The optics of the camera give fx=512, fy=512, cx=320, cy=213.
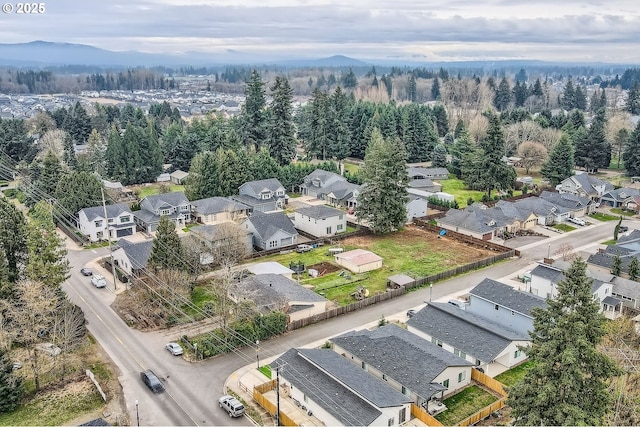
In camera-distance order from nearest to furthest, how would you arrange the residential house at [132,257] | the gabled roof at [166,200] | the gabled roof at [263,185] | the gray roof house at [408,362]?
the gray roof house at [408,362] → the residential house at [132,257] → the gabled roof at [166,200] → the gabled roof at [263,185]

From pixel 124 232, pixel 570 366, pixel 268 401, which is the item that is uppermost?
pixel 570 366

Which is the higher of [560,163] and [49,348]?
[560,163]

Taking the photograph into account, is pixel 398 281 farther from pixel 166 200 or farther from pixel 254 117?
pixel 254 117

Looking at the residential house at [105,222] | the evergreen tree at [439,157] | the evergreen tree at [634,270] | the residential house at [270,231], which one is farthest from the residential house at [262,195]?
the evergreen tree at [634,270]

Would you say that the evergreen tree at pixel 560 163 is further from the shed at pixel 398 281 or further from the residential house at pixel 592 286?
the shed at pixel 398 281

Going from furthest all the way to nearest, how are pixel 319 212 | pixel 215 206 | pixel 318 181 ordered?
pixel 318 181 < pixel 215 206 < pixel 319 212

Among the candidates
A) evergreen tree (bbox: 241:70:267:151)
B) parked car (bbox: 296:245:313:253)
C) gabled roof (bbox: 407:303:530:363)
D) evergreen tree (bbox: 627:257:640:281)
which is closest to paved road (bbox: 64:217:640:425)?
gabled roof (bbox: 407:303:530:363)

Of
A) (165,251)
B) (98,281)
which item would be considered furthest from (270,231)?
(98,281)
